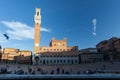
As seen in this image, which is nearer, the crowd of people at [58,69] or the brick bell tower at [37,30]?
the crowd of people at [58,69]

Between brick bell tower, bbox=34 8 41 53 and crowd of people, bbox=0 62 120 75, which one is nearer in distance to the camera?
crowd of people, bbox=0 62 120 75

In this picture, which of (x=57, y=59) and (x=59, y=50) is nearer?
(x=57, y=59)

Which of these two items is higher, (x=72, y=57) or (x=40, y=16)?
(x=40, y=16)

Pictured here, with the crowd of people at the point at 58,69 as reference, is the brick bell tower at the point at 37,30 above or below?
above

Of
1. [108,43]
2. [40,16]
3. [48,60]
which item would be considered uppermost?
[40,16]

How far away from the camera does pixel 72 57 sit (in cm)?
9331

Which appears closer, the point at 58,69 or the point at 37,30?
the point at 58,69

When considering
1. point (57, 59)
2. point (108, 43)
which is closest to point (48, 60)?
point (57, 59)

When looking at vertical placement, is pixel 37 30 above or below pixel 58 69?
above

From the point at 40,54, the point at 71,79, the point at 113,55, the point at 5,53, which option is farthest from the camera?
the point at 5,53

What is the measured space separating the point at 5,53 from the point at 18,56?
6.35m

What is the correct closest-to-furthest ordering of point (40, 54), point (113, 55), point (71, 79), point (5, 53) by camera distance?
point (71, 79)
point (113, 55)
point (40, 54)
point (5, 53)

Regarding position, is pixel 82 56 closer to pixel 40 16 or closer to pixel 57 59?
pixel 57 59

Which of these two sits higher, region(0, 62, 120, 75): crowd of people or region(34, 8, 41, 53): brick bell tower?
region(34, 8, 41, 53): brick bell tower
